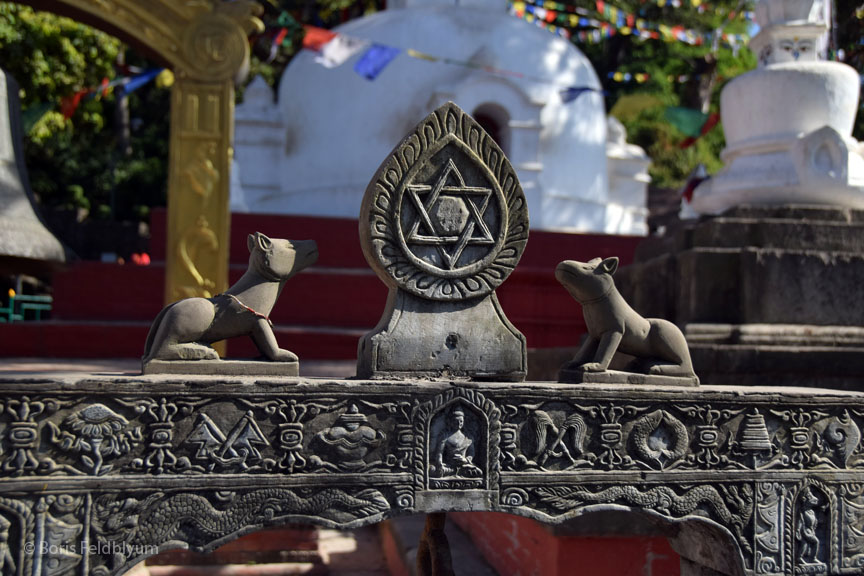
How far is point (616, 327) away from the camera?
3406 millimetres

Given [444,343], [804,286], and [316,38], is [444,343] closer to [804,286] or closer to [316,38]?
[804,286]

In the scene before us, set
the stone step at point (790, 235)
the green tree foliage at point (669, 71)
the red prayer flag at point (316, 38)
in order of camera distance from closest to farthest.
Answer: the stone step at point (790, 235) → the red prayer flag at point (316, 38) → the green tree foliage at point (669, 71)

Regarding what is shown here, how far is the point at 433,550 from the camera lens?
3.48 meters

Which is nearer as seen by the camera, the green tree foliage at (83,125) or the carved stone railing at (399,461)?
the carved stone railing at (399,461)

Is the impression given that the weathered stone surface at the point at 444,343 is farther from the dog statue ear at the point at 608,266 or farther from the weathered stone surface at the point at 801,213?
the weathered stone surface at the point at 801,213

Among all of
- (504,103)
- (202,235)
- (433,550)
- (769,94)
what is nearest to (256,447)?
(433,550)

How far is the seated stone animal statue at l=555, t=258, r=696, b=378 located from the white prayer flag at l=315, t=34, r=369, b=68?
7.12 m

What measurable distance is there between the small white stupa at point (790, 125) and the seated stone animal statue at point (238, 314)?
387 centimetres

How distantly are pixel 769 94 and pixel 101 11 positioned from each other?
500cm

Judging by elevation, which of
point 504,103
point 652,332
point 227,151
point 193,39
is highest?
point 504,103

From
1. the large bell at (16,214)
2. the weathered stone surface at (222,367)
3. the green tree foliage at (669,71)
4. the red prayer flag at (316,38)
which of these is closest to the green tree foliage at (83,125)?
the red prayer flag at (316,38)

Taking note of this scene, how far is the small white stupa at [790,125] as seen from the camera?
5.77 metres

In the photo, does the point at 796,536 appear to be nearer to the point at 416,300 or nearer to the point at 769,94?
the point at 416,300

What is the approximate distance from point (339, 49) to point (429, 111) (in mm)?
1751
